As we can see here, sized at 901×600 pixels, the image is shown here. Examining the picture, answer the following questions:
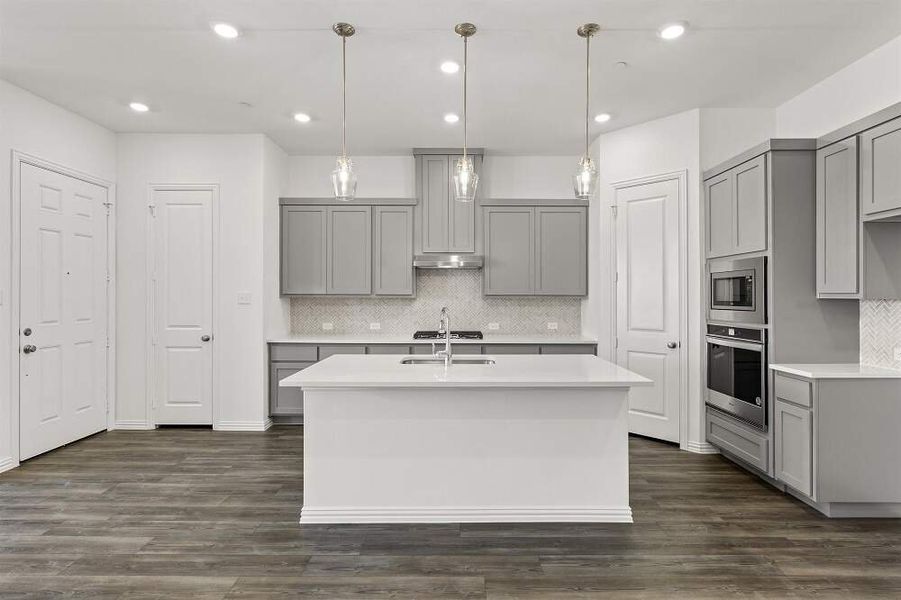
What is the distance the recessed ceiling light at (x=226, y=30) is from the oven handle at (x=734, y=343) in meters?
3.87

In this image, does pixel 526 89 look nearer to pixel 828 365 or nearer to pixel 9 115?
pixel 828 365

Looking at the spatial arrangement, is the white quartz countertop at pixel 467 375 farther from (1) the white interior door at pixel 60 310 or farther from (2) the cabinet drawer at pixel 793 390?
(1) the white interior door at pixel 60 310

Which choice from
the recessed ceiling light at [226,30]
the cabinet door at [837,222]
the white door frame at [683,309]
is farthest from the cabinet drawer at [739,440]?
the recessed ceiling light at [226,30]

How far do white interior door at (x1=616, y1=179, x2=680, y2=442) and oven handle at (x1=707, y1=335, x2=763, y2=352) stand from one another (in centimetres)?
32

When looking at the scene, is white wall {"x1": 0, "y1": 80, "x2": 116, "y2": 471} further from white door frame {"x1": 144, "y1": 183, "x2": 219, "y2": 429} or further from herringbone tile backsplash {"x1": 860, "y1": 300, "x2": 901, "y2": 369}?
herringbone tile backsplash {"x1": 860, "y1": 300, "x2": 901, "y2": 369}

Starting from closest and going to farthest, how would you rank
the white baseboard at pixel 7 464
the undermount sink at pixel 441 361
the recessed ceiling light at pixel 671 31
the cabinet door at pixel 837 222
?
the recessed ceiling light at pixel 671 31
the cabinet door at pixel 837 222
the undermount sink at pixel 441 361
the white baseboard at pixel 7 464

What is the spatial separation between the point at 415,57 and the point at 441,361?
2008 mm

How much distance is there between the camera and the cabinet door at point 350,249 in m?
5.49

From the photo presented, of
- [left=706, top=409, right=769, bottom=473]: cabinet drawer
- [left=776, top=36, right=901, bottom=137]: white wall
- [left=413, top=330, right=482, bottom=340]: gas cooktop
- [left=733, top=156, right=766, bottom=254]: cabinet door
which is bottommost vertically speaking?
[left=706, top=409, right=769, bottom=473]: cabinet drawer

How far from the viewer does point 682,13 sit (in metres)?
2.87

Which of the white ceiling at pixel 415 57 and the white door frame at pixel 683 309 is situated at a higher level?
the white ceiling at pixel 415 57

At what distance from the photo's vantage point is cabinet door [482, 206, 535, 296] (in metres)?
5.47

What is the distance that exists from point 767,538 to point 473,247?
3.60 meters

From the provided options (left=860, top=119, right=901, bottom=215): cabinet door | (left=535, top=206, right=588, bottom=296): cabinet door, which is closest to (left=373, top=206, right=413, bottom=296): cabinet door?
(left=535, top=206, right=588, bottom=296): cabinet door
